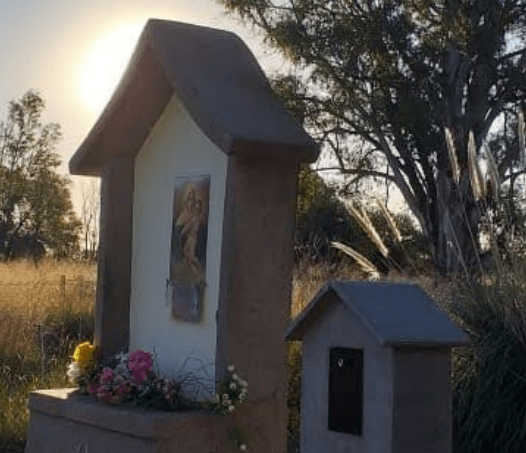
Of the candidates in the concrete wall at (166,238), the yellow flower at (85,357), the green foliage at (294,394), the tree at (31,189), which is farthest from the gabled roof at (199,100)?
the tree at (31,189)

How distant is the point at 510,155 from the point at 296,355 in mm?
13694

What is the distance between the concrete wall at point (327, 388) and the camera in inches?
208

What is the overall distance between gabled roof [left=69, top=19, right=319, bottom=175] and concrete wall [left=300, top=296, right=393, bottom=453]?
1.73 meters

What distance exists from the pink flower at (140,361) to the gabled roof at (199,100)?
5.04ft

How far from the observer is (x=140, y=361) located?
7832 mm

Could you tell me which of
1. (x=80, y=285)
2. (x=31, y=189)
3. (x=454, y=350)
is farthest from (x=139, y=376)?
(x=31, y=189)

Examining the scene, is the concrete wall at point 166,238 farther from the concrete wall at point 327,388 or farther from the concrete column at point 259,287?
the concrete wall at point 327,388

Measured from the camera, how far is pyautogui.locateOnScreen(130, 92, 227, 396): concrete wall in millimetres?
7520

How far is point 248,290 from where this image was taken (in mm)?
7266

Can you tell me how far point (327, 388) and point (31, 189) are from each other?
3697 centimetres

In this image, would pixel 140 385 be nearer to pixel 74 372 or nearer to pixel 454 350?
pixel 74 372

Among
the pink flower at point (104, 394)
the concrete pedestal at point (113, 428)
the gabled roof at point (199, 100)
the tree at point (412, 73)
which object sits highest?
the tree at point (412, 73)

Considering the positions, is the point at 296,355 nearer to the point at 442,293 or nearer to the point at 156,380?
the point at 442,293

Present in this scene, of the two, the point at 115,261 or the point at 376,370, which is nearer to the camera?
the point at 376,370
